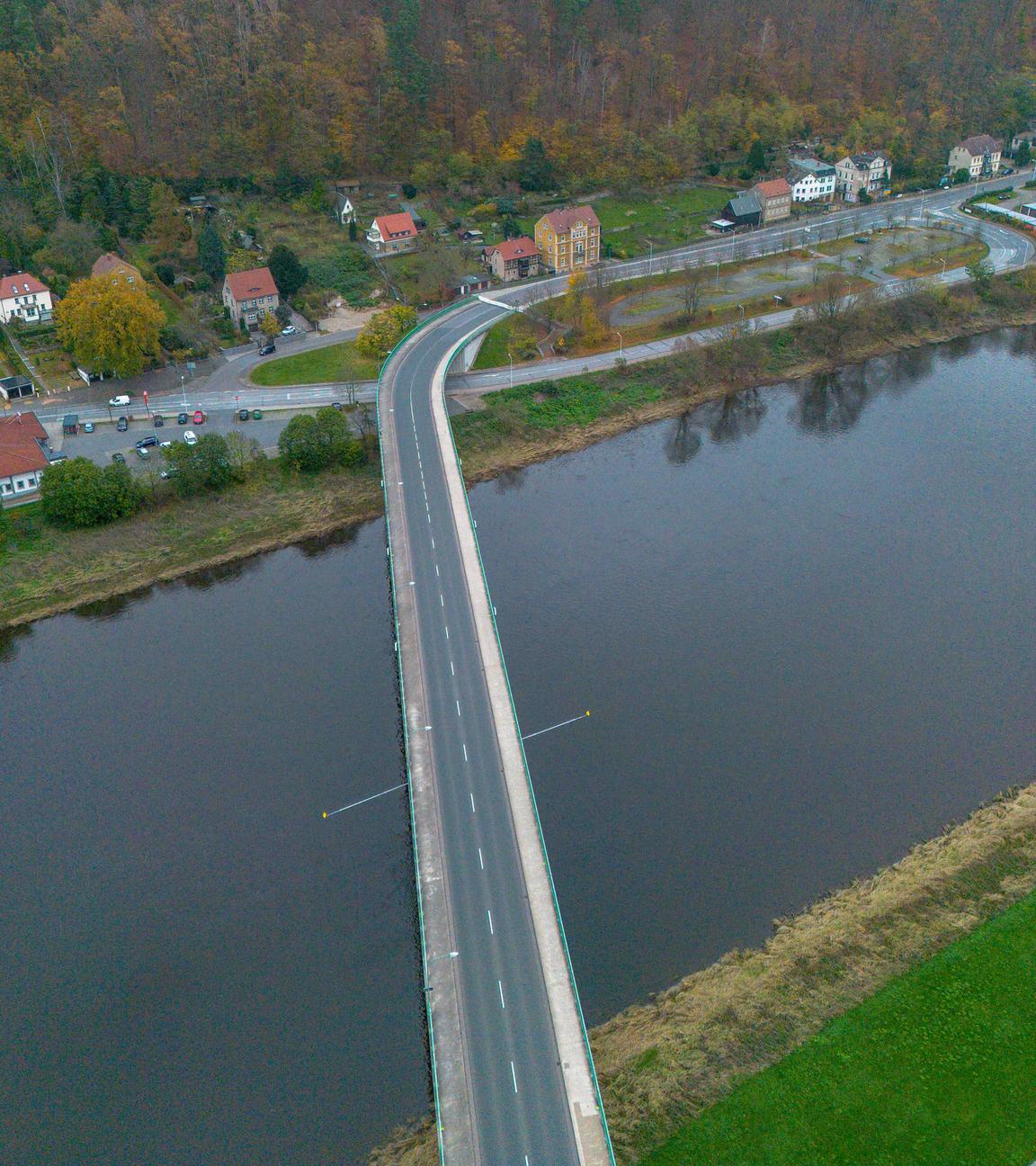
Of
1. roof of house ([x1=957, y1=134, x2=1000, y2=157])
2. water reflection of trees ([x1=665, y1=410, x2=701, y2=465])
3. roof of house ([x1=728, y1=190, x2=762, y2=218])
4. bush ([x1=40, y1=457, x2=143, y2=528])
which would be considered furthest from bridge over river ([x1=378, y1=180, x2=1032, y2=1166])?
roof of house ([x1=957, y1=134, x2=1000, y2=157])

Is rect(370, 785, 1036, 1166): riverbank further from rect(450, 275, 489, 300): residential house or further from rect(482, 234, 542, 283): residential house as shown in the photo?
rect(482, 234, 542, 283): residential house

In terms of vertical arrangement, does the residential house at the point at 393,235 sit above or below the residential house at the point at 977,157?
above

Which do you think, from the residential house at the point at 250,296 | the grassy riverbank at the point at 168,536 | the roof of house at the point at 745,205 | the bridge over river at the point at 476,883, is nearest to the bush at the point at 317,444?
the grassy riverbank at the point at 168,536

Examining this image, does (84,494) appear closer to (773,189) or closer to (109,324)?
(109,324)

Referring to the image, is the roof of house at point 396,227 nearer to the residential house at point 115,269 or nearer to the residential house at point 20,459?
the residential house at point 115,269

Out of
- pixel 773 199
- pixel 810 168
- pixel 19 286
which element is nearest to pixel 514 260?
pixel 773 199

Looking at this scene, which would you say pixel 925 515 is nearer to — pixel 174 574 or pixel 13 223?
pixel 174 574
